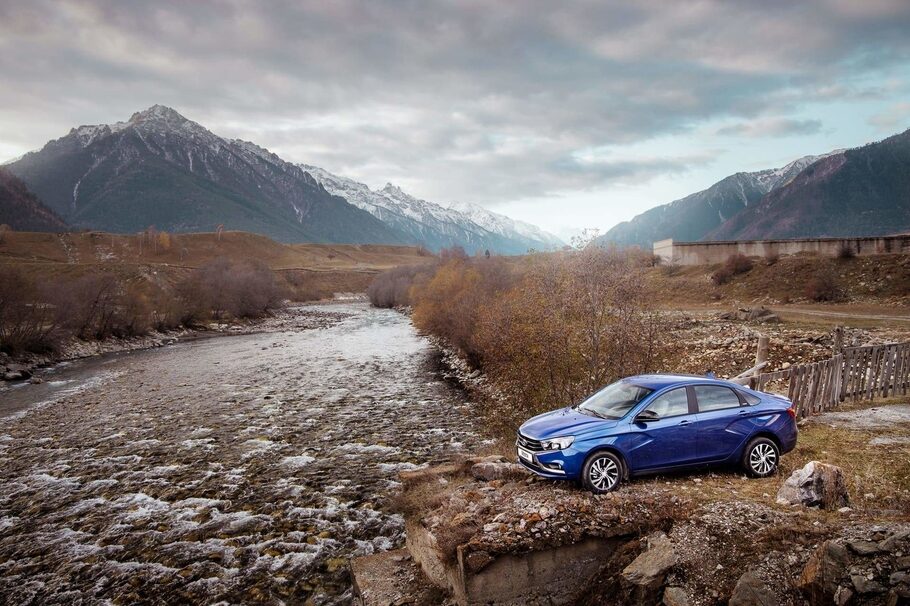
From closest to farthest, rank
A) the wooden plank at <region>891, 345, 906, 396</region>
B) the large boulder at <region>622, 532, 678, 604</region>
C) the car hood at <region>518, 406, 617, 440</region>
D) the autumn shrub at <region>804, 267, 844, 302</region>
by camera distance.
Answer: the large boulder at <region>622, 532, 678, 604</region>
the car hood at <region>518, 406, 617, 440</region>
the wooden plank at <region>891, 345, 906, 396</region>
the autumn shrub at <region>804, 267, 844, 302</region>

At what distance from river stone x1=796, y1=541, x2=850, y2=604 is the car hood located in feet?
12.9

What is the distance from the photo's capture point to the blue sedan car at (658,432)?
34.6 feet

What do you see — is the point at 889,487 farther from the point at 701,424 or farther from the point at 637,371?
the point at 637,371

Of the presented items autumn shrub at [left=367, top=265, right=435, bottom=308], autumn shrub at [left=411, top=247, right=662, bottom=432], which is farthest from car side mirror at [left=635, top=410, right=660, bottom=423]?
autumn shrub at [left=367, top=265, right=435, bottom=308]

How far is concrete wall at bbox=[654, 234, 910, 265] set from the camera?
47078 mm

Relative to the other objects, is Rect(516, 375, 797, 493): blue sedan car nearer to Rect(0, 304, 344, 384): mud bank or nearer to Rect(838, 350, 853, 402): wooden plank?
Rect(838, 350, 853, 402): wooden plank

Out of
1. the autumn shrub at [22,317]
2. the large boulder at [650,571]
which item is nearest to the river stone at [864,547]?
the large boulder at [650,571]

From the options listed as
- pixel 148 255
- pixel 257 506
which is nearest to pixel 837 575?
pixel 257 506

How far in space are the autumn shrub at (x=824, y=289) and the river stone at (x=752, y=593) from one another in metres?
42.4

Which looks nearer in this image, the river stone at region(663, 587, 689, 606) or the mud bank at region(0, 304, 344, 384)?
the river stone at region(663, 587, 689, 606)

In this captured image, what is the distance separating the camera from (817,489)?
9.62m

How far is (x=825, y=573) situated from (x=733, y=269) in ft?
170

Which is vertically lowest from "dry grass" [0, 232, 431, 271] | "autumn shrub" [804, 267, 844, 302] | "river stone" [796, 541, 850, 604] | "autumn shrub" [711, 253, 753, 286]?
A: "river stone" [796, 541, 850, 604]

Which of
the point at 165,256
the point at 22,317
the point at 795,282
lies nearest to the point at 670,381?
the point at 795,282
